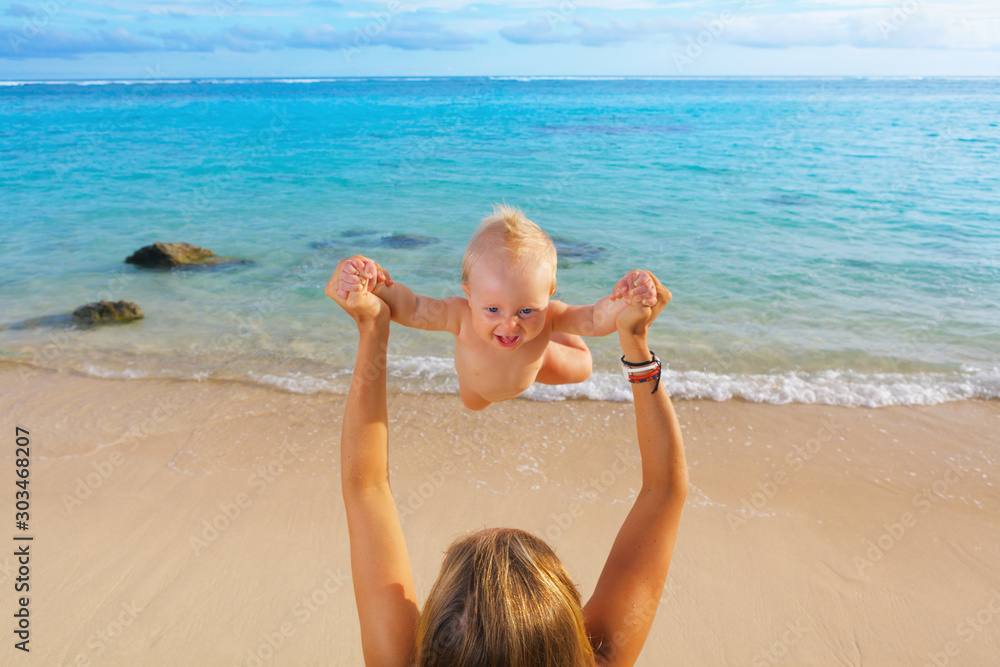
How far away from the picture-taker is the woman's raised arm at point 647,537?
1905 millimetres

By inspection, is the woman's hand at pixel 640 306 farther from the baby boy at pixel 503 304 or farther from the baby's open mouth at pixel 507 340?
the baby's open mouth at pixel 507 340

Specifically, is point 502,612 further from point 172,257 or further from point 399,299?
point 172,257

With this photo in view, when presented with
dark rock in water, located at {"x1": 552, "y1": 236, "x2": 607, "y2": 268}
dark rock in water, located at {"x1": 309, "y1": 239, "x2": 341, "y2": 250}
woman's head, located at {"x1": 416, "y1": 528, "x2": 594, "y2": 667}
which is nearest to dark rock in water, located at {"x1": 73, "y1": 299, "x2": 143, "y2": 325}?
dark rock in water, located at {"x1": 309, "y1": 239, "x2": 341, "y2": 250}

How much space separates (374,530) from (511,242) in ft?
4.60

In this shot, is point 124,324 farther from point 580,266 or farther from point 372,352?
point 372,352

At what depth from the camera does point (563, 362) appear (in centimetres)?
368

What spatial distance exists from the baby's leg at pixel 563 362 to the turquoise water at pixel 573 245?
7.30 ft

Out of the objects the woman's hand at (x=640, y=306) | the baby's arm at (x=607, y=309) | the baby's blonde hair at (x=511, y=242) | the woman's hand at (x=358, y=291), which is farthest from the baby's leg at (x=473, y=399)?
the woman's hand at (x=640, y=306)

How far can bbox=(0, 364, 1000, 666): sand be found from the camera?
11.1 feet

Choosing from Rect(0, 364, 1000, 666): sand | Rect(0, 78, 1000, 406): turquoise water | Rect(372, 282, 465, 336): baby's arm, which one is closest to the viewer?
Rect(372, 282, 465, 336): baby's arm

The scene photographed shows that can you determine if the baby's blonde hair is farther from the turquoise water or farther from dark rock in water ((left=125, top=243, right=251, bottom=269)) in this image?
dark rock in water ((left=125, top=243, right=251, bottom=269))

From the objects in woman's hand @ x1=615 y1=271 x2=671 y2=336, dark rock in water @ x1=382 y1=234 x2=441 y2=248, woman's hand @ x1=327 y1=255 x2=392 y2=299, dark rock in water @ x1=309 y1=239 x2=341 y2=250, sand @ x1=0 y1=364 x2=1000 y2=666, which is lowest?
dark rock in water @ x1=309 y1=239 x2=341 y2=250

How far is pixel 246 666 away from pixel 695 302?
7.48m

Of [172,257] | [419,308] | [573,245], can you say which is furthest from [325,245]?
[419,308]
